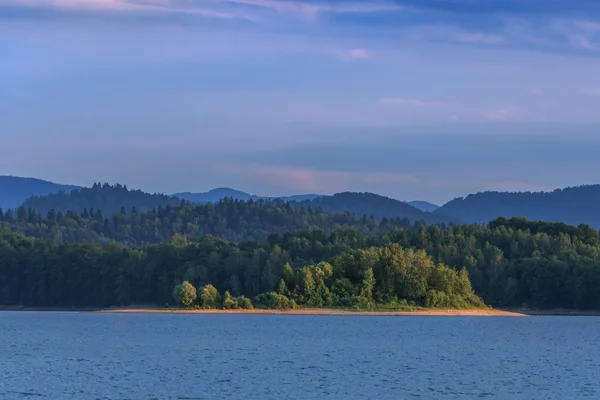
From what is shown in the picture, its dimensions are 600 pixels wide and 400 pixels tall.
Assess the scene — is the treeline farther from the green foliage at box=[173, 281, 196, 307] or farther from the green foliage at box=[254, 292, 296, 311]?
the green foliage at box=[173, 281, 196, 307]

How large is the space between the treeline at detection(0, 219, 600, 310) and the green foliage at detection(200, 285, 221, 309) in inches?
343

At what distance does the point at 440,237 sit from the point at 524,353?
9752 centimetres

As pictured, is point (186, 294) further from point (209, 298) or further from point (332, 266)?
point (332, 266)

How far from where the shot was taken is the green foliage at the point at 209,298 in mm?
141625

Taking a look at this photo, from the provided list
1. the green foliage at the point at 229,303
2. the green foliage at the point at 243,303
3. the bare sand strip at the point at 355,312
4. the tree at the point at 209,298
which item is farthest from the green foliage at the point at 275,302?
the tree at the point at 209,298

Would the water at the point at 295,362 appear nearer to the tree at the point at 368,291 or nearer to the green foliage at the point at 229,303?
the tree at the point at 368,291

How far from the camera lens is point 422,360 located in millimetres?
78062

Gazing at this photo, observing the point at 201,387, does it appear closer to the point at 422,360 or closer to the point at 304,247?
the point at 422,360

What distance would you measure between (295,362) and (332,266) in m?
75.0

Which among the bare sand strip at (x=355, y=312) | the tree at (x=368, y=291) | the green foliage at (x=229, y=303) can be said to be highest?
the tree at (x=368, y=291)

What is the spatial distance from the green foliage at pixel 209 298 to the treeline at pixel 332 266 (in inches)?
343

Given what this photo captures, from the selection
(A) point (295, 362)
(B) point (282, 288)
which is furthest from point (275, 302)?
(A) point (295, 362)

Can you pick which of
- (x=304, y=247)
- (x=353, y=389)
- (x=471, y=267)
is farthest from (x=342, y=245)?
(x=353, y=389)

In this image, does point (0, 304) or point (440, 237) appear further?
point (0, 304)
